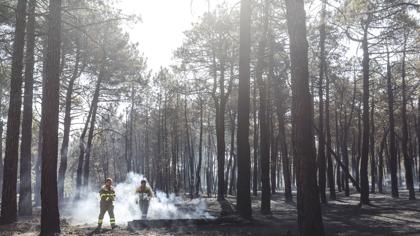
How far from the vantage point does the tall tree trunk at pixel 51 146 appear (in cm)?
1195

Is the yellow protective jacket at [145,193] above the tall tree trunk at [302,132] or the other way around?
the other way around

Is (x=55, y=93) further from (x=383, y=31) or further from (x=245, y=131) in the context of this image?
(x=383, y=31)

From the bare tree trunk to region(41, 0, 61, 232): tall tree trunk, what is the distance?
20.3 ft

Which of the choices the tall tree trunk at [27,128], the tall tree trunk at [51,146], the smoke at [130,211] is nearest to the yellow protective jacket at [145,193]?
the smoke at [130,211]

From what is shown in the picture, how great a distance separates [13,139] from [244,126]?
7.71m

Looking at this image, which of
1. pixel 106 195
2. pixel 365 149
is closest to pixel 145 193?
pixel 106 195

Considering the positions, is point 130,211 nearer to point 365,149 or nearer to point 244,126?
point 244,126

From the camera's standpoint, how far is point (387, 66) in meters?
28.8

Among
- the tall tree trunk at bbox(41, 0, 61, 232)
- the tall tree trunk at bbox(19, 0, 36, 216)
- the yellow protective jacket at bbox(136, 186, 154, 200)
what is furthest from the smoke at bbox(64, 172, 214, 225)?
the tall tree trunk at bbox(41, 0, 61, 232)

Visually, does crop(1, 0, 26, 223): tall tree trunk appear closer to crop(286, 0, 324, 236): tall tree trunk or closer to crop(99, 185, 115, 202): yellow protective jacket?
crop(99, 185, 115, 202): yellow protective jacket

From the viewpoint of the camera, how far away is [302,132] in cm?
898

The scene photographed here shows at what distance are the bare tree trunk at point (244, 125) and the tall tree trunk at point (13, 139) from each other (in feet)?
24.2

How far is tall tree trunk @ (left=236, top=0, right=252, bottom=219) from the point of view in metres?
15.7

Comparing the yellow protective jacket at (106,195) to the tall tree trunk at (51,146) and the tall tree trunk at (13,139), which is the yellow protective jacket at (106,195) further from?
the tall tree trunk at (51,146)
